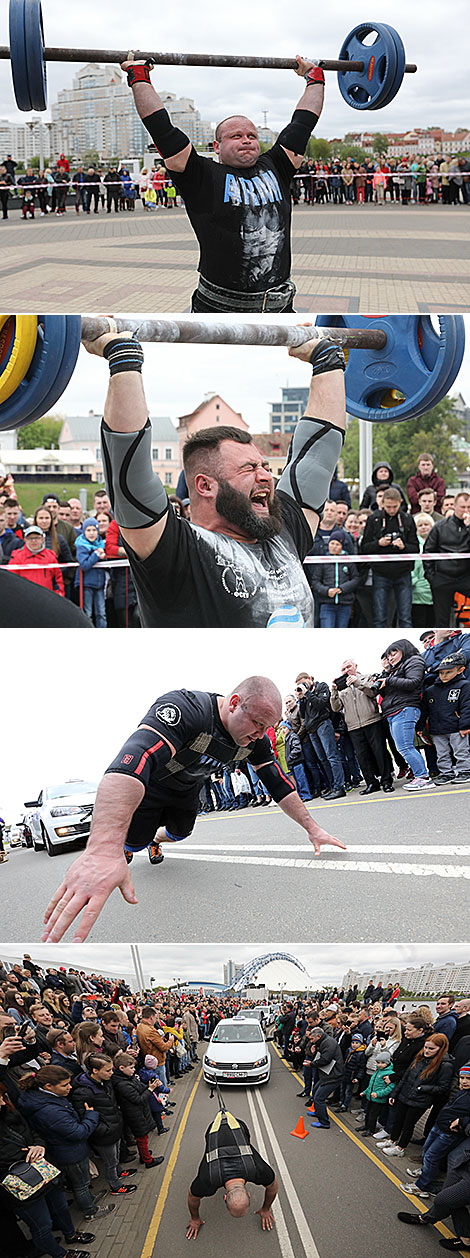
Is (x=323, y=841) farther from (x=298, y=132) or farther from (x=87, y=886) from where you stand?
(x=298, y=132)

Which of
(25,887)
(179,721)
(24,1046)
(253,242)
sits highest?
(253,242)

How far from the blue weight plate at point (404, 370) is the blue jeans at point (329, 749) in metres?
1.00

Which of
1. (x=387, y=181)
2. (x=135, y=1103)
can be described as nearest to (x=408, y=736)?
(x=135, y=1103)

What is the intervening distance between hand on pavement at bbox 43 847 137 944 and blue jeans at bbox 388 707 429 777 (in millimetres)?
939

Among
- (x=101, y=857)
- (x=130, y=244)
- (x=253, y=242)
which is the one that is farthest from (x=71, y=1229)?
(x=130, y=244)

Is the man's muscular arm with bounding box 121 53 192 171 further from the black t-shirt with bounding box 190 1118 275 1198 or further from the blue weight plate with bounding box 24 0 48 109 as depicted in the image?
the black t-shirt with bounding box 190 1118 275 1198

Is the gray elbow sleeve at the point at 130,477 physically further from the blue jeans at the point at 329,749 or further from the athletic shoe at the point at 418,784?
the athletic shoe at the point at 418,784

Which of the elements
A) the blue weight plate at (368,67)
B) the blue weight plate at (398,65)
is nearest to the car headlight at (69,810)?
the blue weight plate at (368,67)

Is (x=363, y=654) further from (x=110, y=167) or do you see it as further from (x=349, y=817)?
(x=110, y=167)

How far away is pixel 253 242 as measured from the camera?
432 cm

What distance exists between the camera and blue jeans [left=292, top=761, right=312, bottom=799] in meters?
2.91

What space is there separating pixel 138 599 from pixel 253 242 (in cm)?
250

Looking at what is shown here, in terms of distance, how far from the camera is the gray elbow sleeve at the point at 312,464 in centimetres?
250

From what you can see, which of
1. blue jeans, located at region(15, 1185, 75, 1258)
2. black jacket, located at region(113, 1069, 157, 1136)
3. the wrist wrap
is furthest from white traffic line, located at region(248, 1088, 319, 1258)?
the wrist wrap
